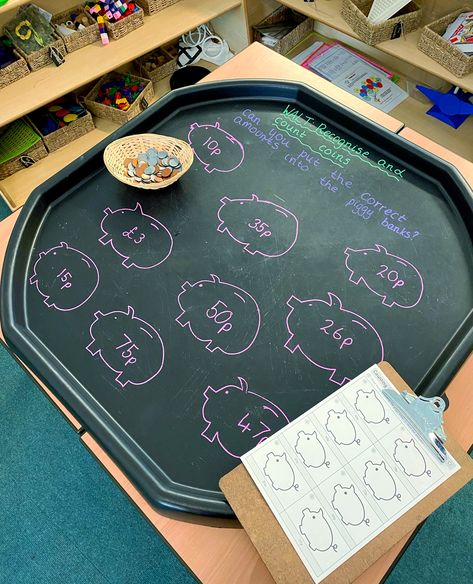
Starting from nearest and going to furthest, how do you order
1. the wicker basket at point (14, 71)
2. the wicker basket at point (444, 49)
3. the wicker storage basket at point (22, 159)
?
the wicker basket at point (444, 49) → the wicker basket at point (14, 71) → the wicker storage basket at point (22, 159)

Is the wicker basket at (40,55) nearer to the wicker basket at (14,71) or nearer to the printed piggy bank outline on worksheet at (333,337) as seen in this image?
the wicker basket at (14,71)

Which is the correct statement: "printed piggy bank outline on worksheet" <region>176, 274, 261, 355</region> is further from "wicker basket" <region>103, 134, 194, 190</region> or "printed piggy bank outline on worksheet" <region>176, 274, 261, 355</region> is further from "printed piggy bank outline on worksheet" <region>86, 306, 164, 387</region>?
"wicker basket" <region>103, 134, 194, 190</region>

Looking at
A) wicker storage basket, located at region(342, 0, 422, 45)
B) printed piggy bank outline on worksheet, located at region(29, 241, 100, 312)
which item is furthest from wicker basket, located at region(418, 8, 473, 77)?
printed piggy bank outline on worksheet, located at region(29, 241, 100, 312)

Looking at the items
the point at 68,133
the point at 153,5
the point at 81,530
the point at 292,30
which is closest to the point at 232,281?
the point at 81,530

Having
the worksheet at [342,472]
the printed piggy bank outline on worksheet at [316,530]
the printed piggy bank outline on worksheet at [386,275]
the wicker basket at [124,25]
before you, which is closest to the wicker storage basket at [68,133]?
the wicker basket at [124,25]

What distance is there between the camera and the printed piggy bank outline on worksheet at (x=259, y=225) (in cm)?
121

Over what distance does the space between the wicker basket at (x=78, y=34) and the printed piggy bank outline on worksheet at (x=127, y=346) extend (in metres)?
1.52

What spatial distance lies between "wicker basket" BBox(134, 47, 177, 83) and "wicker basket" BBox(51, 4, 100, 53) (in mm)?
367

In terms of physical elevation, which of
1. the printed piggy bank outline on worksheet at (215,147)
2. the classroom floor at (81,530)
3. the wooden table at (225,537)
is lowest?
the classroom floor at (81,530)

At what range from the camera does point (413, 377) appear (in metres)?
1.03

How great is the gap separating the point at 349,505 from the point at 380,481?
7cm

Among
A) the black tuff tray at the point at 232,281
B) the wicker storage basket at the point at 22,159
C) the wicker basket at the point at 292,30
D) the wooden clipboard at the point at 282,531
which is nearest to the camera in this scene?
the wooden clipboard at the point at 282,531

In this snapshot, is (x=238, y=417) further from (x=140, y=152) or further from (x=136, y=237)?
(x=140, y=152)

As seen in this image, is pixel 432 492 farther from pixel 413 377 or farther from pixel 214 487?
pixel 214 487
